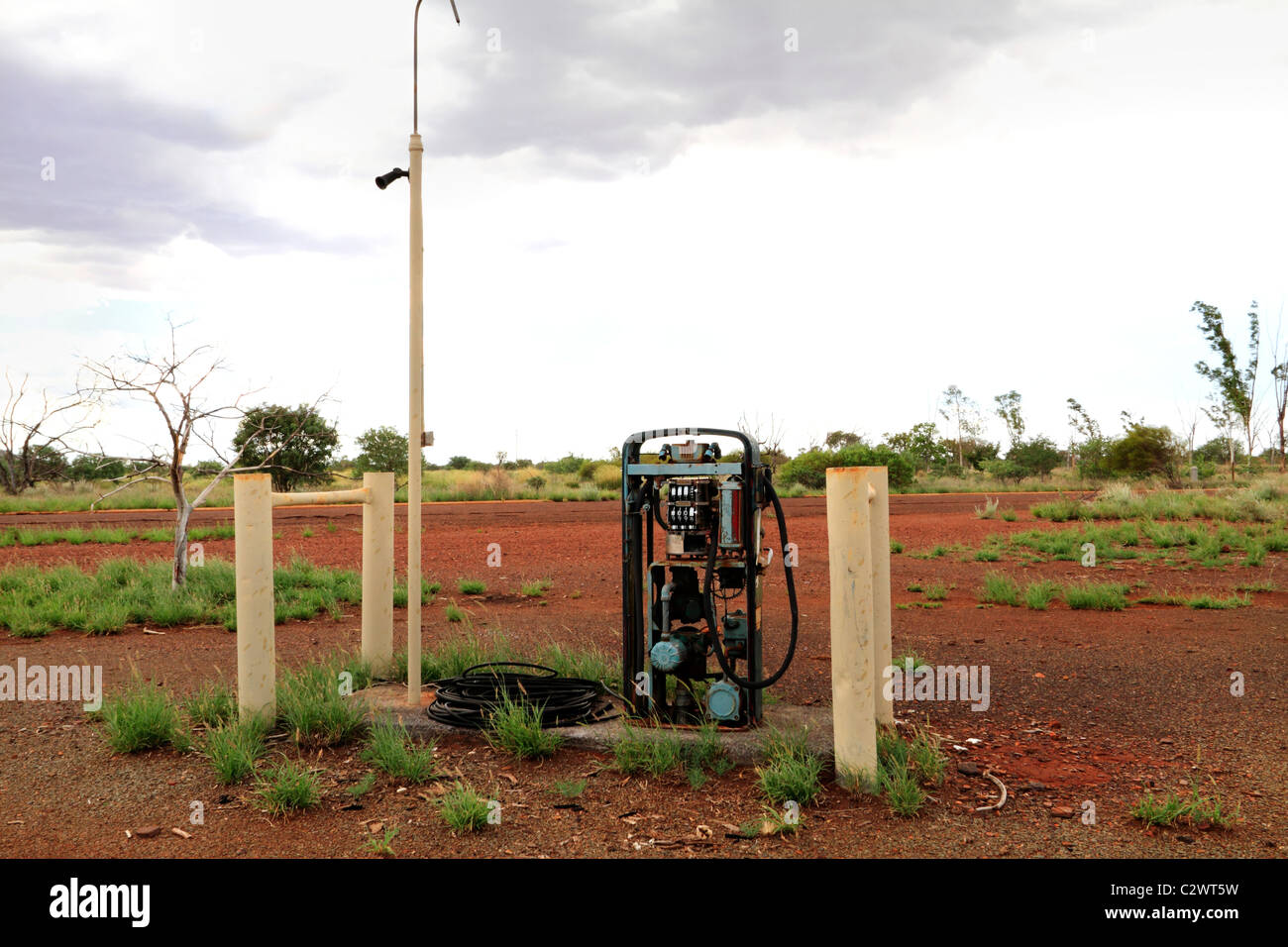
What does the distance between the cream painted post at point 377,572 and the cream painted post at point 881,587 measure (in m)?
2.95

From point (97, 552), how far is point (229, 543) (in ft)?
6.09

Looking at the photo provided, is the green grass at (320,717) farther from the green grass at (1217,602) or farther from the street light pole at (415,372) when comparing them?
the green grass at (1217,602)

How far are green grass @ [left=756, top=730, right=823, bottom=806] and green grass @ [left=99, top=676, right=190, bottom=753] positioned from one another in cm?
294

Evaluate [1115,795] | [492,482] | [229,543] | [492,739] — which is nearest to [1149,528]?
[1115,795]

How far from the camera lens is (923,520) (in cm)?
1948

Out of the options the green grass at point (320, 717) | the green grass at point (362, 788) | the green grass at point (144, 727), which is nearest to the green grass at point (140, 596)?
the green grass at point (144, 727)

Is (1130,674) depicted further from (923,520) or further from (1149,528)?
(923,520)

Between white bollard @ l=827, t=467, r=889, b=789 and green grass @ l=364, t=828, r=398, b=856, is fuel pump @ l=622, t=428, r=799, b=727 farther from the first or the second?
green grass @ l=364, t=828, r=398, b=856

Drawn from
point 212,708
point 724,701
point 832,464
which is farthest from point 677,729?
point 832,464

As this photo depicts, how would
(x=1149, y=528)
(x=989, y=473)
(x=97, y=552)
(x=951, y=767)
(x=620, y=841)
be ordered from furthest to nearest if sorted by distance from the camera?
1. (x=989, y=473)
2. (x=1149, y=528)
3. (x=97, y=552)
4. (x=951, y=767)
5. (x=620, y=841)

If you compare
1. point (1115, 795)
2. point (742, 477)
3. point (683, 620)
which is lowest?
point (1115, 795)

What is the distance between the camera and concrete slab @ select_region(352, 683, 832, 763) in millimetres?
4410

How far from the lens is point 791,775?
3.96 metres

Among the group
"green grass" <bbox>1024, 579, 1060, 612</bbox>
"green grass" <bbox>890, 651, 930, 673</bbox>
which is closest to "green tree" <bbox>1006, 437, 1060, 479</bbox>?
"green grass" <bbox>1024, 579, 1060, 612</bbox>
